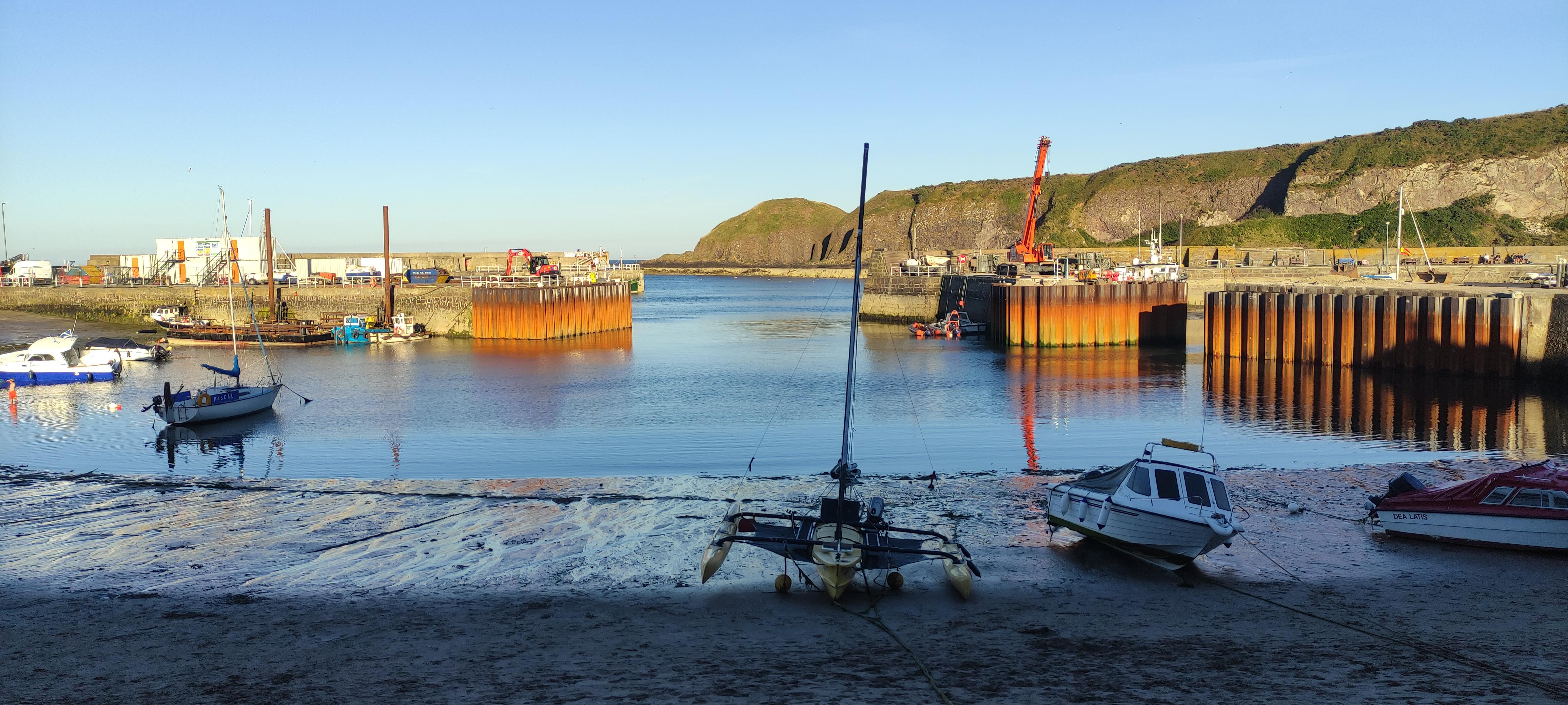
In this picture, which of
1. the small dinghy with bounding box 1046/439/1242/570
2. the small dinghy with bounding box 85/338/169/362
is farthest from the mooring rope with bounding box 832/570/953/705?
the small dinghy with bounding box 85/338/169/362

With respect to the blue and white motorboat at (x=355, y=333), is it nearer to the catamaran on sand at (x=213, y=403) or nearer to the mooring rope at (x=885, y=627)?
the catamaran on sand at (x=213, y=403)

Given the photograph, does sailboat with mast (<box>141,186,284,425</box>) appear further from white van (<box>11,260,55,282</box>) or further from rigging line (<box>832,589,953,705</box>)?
white van (<box>11,260,55,282</box>)

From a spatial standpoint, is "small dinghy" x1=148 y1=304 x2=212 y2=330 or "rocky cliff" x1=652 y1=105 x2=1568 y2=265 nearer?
"small dinghy" x1=148 y1=304 x2=212 y2=330

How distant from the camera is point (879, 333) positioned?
7500 cm

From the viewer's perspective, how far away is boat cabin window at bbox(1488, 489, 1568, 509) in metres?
14.9

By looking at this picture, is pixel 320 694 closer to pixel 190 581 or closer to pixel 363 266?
pixel 190 581

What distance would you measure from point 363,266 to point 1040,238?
96.2 meters

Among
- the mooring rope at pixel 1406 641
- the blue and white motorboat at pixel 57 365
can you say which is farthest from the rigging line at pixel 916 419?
the blue and white motorboat at pixel 57 365

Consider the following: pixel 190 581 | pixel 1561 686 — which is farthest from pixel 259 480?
pixel 1561 686

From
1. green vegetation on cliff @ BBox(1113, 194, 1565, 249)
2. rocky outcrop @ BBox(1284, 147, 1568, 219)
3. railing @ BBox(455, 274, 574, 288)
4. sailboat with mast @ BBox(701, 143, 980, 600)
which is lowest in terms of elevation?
sailboat with mast @ BBox(701, 143, 980, 600)

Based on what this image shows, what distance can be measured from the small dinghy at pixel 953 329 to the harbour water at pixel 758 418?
40.9 feet

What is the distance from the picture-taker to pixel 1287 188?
127 metres

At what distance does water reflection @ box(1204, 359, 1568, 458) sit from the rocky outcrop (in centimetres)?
7692

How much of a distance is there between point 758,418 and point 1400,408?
2093 centimetres
